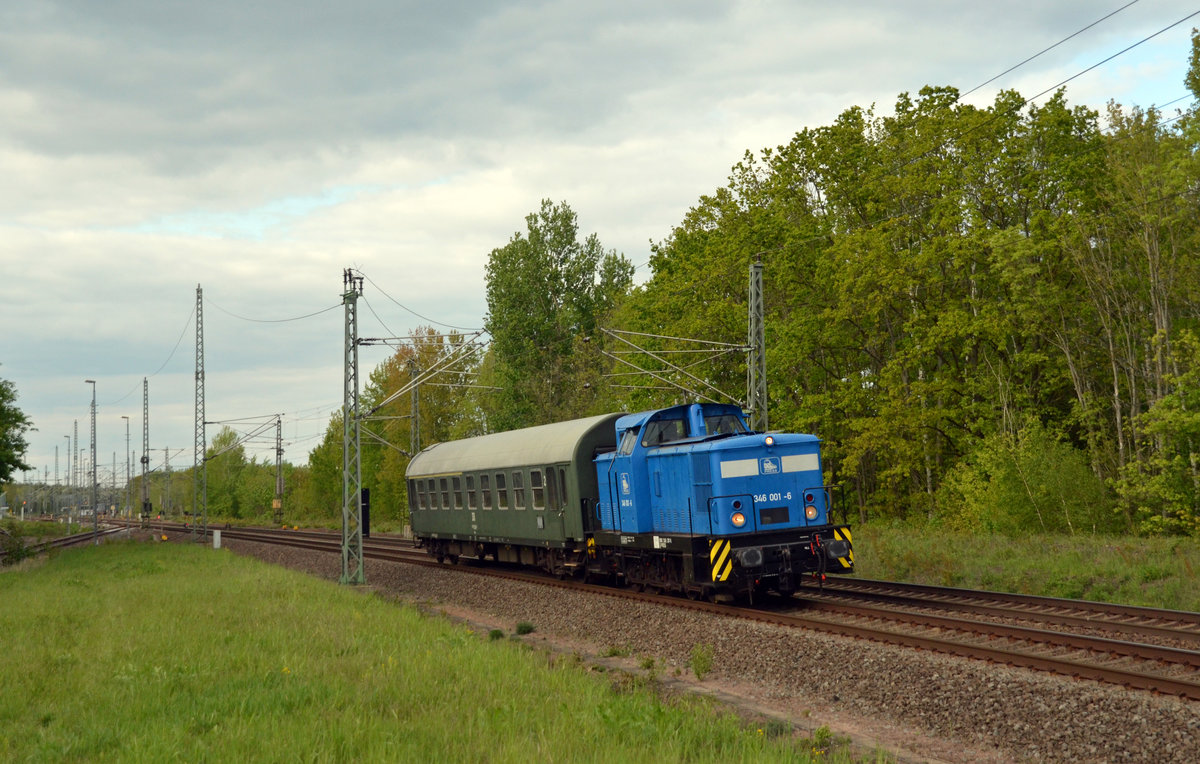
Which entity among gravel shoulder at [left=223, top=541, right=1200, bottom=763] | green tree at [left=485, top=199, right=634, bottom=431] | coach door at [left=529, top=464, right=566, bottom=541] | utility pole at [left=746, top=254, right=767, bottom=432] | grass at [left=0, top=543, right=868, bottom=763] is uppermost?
green tree at [left=485, top=199, right=634, bottom=431]

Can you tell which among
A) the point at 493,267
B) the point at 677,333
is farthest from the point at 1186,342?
the point at 493,267

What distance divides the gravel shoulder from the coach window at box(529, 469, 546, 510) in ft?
18.6

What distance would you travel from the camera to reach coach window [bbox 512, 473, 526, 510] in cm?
2591

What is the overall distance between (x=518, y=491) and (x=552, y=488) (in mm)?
2536

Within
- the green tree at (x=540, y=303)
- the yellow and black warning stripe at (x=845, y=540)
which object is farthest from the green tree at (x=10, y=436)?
the yellow and black warning stripe at (x=845, y=540)

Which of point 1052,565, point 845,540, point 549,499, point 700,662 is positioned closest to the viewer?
point 700,662

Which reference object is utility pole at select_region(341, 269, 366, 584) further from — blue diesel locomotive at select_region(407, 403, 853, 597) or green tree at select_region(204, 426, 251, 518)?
green tree at select_region(204, 426, 251, 518)

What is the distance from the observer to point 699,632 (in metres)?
15.8

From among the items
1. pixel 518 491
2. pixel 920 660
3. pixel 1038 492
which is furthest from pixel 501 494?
pixel 920 660

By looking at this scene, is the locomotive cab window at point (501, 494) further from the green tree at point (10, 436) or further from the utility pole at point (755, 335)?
the green tree at point (10, 436)

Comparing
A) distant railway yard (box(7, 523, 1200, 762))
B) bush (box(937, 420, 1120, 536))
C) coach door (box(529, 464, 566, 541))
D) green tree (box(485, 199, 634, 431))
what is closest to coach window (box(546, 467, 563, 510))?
coach door (box(529, 464, 566, 541))

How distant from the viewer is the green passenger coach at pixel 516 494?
22.9 m

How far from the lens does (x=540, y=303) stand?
213ft

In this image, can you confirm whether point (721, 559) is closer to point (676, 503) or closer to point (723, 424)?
point (676, 503)
